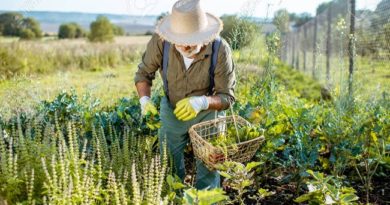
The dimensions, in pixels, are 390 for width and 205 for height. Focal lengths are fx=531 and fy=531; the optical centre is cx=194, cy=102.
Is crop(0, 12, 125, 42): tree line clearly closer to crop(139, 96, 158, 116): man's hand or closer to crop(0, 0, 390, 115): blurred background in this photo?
crop(0, 0, 390, 115): blurred background

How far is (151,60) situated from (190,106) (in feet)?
1.59

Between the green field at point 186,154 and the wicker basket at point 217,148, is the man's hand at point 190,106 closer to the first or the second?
the wicker basket at point 217,148

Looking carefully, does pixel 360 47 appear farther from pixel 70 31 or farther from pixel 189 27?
pixel 70 31

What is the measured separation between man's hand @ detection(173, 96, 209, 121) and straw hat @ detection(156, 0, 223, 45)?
291mm

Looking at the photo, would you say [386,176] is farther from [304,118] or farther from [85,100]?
[85,100]

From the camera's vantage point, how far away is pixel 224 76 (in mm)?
2900

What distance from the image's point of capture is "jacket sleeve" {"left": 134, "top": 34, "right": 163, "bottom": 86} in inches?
118

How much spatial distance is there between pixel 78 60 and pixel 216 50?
956 cm

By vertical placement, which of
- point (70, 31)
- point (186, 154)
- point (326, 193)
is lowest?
point (186, 154)

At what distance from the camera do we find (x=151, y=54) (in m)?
3.02

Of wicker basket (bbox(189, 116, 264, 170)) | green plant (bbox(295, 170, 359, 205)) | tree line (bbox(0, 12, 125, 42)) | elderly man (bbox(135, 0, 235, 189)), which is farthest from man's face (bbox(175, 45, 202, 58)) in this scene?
tree line (bbox(0, 12, 125, 42))

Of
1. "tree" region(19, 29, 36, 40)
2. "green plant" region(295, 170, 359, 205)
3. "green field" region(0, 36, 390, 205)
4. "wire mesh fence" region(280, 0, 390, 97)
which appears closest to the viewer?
"green plant" region(295, 170, 359, 205)

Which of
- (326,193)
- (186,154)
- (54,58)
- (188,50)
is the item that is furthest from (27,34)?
(326,193)

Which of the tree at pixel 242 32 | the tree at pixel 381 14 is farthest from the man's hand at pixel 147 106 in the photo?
the tree at pixel 381 14
